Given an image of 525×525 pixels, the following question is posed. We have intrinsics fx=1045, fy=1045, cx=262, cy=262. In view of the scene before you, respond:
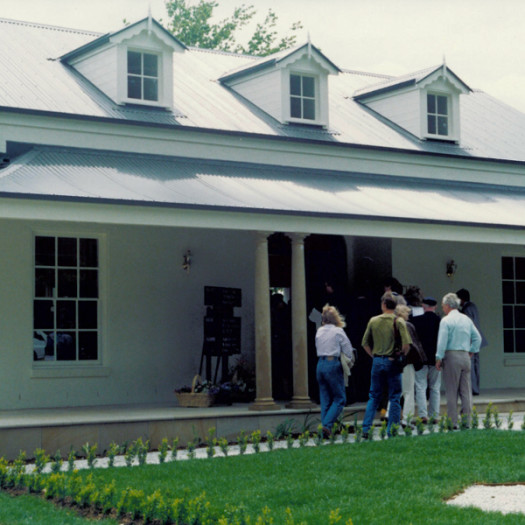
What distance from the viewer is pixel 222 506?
837cm

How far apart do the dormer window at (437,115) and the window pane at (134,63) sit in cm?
607

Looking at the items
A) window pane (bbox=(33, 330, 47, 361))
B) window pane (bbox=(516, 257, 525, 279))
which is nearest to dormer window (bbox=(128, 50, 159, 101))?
window pane (bbox=(33, 330, 47, 361))

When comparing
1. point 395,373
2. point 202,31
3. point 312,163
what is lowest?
point 395,373

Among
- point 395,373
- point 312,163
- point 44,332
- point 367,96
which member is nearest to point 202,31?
point 367,96

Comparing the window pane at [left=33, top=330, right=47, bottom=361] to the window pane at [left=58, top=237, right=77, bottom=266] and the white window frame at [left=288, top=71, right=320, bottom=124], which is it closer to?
the window pane at [left=58, top=237, right=77, bottom=266]

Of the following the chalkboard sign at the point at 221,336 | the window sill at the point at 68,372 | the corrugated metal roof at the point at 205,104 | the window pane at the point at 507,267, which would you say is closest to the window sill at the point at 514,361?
the window pane at the point at 507,267

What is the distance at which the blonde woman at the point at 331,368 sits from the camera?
12766 mm

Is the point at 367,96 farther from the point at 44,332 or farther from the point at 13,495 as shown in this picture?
the point at 13,495

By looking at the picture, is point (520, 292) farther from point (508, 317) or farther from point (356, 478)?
point (356, 478)

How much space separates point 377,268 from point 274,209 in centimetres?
480

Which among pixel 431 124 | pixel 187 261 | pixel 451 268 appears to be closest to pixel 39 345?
pixel 187 261

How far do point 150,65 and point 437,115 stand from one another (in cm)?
605

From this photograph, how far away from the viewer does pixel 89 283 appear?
15500mm

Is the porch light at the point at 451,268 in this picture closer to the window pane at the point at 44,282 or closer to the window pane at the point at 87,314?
the window pane at the point at 87,314
